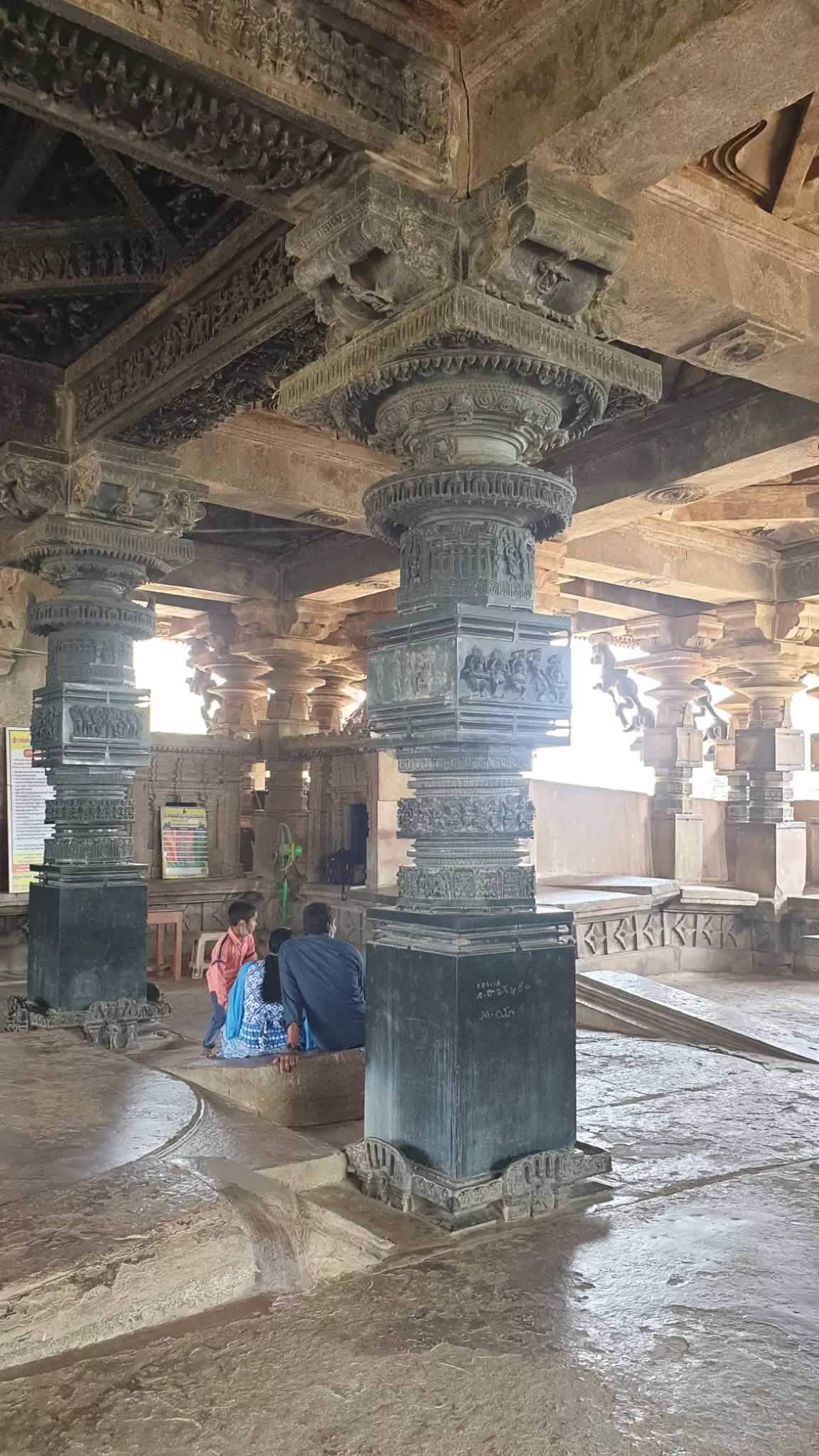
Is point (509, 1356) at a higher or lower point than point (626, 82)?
lower

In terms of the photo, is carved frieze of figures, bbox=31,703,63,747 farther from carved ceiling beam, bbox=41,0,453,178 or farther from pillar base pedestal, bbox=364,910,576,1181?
carved ceiling beam, bbox=41,0,453,178

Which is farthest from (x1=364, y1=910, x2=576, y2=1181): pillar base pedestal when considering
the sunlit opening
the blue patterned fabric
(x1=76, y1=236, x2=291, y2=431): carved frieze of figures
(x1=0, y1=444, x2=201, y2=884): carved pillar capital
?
the sunlit opening

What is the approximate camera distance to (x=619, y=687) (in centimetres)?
1535

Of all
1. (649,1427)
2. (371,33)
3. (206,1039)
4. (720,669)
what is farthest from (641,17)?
(720,669)

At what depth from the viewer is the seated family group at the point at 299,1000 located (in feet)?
18.6

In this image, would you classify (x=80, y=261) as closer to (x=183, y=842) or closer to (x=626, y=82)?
(x=626, y=82)

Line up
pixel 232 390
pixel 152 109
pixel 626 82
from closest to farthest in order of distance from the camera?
pixel 626 82, pixel 152 109, pixel 232 390

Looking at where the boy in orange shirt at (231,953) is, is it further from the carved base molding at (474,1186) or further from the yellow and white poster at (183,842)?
the yellow and white poster at (183,842)

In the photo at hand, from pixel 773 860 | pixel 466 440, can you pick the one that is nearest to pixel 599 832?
pixel 773 860

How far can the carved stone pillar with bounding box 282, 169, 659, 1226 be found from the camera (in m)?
3.53

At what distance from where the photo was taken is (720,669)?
13531mm

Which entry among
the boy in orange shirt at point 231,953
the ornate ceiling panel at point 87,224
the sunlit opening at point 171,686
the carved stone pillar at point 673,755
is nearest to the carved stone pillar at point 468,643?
the ornate ceiling panel at point 87,224

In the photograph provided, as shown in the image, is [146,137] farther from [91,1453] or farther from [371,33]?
[91,1453]

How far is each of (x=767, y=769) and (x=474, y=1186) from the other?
10.2 m
